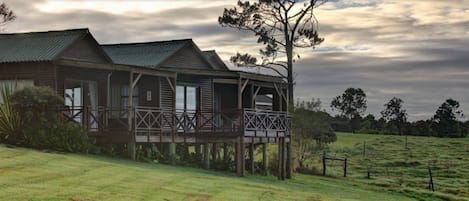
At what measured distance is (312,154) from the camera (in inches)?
2076

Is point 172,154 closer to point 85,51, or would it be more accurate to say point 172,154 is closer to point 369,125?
point 85,51

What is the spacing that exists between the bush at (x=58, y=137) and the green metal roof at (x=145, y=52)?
27.8 feet

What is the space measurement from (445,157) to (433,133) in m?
36.9

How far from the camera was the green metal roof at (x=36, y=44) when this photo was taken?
102 ft

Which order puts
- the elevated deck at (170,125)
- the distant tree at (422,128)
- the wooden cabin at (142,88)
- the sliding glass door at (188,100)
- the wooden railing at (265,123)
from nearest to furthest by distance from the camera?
the elevated deck at (170,125), the wooden cabin at (142,88), the wooden railing at (265,123), the sliding glass door at (188,100), the distant tree at (422,128)

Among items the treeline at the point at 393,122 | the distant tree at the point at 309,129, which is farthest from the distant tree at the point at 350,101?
the distant tree at the point at 309,129

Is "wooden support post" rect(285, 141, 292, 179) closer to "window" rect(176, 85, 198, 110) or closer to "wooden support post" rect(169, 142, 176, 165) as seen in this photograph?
"window" rect(176, 85, 198, 110)

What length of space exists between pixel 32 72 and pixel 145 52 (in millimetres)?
8332

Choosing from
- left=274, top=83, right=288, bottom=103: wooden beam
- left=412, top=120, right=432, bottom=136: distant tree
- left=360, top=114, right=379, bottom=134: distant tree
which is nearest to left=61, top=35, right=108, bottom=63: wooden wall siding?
left=274, top=83, right=288, bottom=103: wooden beam

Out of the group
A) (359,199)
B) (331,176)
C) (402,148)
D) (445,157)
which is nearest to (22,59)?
(359,199)

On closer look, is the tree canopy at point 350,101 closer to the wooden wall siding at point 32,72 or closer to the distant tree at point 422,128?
the distant tree at point 422,128

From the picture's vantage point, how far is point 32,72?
3095 centimetres

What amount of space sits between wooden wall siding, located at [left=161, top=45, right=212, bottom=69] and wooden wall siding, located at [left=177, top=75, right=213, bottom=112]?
1.22 meters

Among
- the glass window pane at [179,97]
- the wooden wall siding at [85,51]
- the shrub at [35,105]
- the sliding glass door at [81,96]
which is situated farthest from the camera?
the glass window pane at [179,97]
